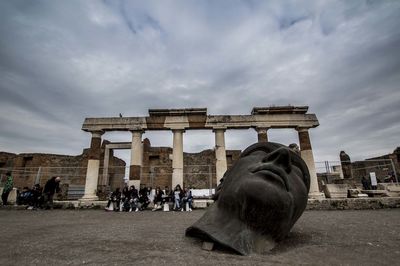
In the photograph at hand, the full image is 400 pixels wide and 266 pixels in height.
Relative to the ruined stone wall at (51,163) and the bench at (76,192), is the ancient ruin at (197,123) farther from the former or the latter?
the ruined stone wall at (51,163)

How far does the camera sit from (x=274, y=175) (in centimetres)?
274

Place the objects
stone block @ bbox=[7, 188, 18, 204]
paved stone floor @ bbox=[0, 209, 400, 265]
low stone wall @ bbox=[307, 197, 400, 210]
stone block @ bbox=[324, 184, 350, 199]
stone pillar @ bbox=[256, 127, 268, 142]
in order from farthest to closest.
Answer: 1. stone pillar @ bbox=[256, 127, 268, 142]
2. stone block @ bbox=[7, 188, 18, 204]
3. stone block @ bbox=[324, 184, 350, 199]
4. low stone wall @ bbox=[307, 197, 400, 210]
5. paved stone floor @ bbox=[0, 209, 400, 265]

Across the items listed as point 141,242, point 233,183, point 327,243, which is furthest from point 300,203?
point 141,242

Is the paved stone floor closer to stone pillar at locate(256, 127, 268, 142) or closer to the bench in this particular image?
stone pillar at locate(256, 127, 268, 142)

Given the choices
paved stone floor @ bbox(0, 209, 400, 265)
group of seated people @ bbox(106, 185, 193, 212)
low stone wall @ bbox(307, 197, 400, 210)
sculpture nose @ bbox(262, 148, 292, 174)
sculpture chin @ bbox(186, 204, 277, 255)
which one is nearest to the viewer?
paved stone floor @ bbox(0, 209, 400, 265)

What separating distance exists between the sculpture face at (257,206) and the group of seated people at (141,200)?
22.7ft

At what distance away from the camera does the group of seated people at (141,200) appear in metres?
9.67

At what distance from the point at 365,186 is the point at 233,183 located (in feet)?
44.5

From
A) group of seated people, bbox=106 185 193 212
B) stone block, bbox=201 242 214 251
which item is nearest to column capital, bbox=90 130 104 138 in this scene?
group of seated people, bbox=106 185 193 212

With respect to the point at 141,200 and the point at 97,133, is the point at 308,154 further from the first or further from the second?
the point at 97,133

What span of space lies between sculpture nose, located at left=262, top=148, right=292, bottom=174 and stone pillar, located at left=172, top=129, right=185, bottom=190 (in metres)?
8.95

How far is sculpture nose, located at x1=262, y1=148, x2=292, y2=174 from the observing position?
2898mm

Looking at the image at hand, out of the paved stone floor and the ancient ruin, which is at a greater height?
the ancient ruin

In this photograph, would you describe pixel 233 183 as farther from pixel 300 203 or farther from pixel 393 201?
pixel 393 201
